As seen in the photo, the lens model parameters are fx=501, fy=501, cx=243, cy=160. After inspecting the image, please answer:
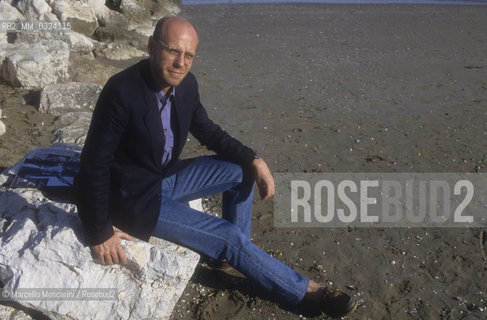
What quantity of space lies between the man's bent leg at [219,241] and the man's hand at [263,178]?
40 cm

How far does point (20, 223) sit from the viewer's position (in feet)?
9.91

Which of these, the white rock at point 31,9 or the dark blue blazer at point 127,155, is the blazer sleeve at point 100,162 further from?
the white rock at point 31,9

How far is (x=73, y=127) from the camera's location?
5625 millimetres

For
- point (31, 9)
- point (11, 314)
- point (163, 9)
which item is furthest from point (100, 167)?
point (163, 9)

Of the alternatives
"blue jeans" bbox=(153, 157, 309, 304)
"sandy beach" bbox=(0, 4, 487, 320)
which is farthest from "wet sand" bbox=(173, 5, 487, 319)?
"blue jeans" bbox=(153, 157, 309, 304)

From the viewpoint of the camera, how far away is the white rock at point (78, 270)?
279 centimetres

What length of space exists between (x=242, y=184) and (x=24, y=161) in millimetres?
1510

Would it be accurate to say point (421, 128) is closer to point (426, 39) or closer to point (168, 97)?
point (168, 97)

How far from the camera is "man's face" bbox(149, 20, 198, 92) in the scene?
2738mm

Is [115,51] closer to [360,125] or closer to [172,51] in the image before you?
[360,125]

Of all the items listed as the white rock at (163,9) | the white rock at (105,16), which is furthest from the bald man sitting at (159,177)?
the white rock at (163,9)

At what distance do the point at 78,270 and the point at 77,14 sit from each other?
28.0 feet

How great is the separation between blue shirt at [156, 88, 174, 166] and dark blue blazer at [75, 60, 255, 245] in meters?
0.03

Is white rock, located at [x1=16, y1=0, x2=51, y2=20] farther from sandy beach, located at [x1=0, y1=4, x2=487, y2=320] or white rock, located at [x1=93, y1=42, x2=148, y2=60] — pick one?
sandy beach, located at [x1=0, y1=4, x2=487, y2=320]
